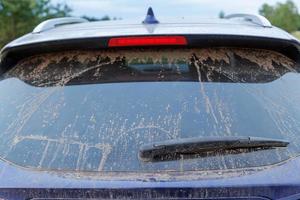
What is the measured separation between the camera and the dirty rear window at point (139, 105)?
238cm

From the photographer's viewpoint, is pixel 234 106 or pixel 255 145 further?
pixel 234 106

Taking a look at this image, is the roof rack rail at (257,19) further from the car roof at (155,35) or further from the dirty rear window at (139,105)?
the dirty rear window at (139,105)

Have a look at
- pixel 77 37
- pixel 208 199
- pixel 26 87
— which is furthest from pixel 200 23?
pixel 208 199

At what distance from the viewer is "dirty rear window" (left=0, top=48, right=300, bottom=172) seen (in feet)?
7.80

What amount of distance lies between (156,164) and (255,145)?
396 mm

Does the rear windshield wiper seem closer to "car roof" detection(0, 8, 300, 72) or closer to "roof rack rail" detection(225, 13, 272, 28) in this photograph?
"car roof" detection(0, 8, 300, 72)

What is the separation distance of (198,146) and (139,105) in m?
0.36

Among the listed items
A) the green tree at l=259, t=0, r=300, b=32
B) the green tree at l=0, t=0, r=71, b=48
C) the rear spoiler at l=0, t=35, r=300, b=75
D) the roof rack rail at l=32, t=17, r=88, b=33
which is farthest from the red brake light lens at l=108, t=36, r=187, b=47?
the green tree at l=259, t=0, r=300, b=32

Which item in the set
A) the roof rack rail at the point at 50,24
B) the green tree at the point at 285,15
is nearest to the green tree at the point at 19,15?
the roof rack rail at the point at 50,24

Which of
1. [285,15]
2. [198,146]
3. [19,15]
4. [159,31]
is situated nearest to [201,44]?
[159,31]

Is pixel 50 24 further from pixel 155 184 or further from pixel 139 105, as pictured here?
pixel 155 184

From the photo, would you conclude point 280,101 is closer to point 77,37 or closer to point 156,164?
point 156,164

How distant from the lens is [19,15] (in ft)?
121

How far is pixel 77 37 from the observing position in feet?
9.16
